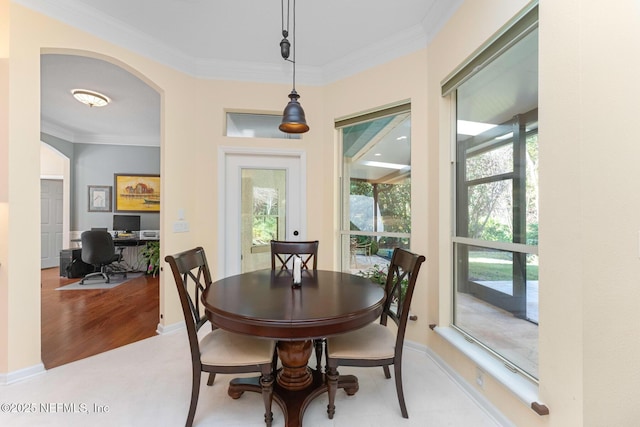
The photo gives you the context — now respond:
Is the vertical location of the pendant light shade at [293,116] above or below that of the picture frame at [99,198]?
above

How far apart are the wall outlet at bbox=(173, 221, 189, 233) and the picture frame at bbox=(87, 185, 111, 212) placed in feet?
13.8

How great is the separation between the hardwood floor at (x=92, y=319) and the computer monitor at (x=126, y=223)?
1358 mm

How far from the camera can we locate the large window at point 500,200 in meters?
1.65

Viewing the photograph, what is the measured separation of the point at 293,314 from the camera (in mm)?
1417

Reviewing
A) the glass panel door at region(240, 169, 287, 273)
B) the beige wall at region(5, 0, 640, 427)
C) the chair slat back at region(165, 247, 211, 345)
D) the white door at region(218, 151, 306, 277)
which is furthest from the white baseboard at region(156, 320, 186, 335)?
the chair slat back at region(165, 247, 211, 345)

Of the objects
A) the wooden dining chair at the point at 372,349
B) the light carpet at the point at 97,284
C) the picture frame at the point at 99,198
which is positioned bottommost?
the light carpet at the point at 97,284

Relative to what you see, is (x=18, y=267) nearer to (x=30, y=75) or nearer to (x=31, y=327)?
(x=31, y=327)

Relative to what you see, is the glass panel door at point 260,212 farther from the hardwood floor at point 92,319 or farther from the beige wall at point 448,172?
the hardwood floor at point 92,319

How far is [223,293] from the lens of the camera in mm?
1744

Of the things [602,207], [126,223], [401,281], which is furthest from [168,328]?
[126,223]

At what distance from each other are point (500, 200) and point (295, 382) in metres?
1.75

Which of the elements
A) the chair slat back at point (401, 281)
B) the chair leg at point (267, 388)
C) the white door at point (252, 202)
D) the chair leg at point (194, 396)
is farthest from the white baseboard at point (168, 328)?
the chair slat back at point (401, 281)

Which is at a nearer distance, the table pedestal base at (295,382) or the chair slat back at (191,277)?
the chair slat back at (191,277)

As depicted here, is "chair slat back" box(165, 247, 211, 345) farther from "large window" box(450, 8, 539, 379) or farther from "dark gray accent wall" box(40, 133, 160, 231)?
"dark gray accent wall" box(40, 133, 160, 231)
